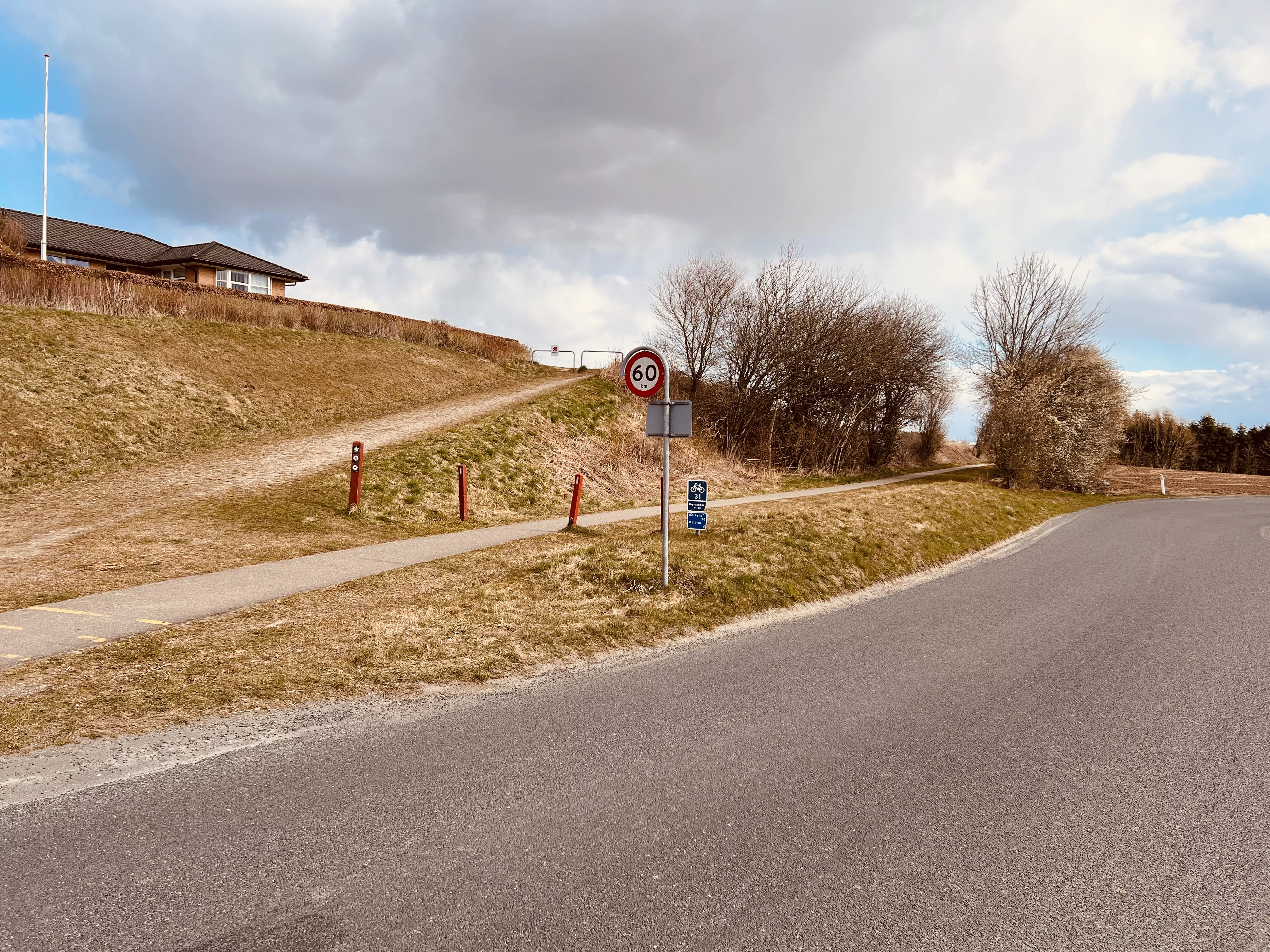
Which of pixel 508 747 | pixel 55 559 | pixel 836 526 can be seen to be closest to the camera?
pixel 508 747

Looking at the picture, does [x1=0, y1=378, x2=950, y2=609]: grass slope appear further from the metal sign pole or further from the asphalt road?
the asphalt road

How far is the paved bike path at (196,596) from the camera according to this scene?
22.5ft

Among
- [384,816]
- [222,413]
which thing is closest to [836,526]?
[384,816]

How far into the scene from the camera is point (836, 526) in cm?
1384

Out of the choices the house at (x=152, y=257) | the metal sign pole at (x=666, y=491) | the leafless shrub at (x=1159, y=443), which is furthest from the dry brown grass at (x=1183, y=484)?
the house at (x=152, y=257)

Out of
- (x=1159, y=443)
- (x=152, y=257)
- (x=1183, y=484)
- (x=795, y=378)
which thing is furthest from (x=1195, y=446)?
(x=152, y=257)

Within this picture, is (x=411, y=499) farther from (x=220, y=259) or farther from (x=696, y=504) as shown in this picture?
(x=220, y=259)

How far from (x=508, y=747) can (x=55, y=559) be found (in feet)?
28.9

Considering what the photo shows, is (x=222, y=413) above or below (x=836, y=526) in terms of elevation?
above

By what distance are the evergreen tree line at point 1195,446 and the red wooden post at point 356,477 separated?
227ft

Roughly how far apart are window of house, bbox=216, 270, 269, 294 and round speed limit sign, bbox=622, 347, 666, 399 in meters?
45.7

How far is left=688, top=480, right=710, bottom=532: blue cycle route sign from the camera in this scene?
9930 millimetres

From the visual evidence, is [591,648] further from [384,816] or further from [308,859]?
[308,859]

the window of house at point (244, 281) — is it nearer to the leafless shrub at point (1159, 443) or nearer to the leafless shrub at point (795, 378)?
the leafless shrub at point (795, 378)
